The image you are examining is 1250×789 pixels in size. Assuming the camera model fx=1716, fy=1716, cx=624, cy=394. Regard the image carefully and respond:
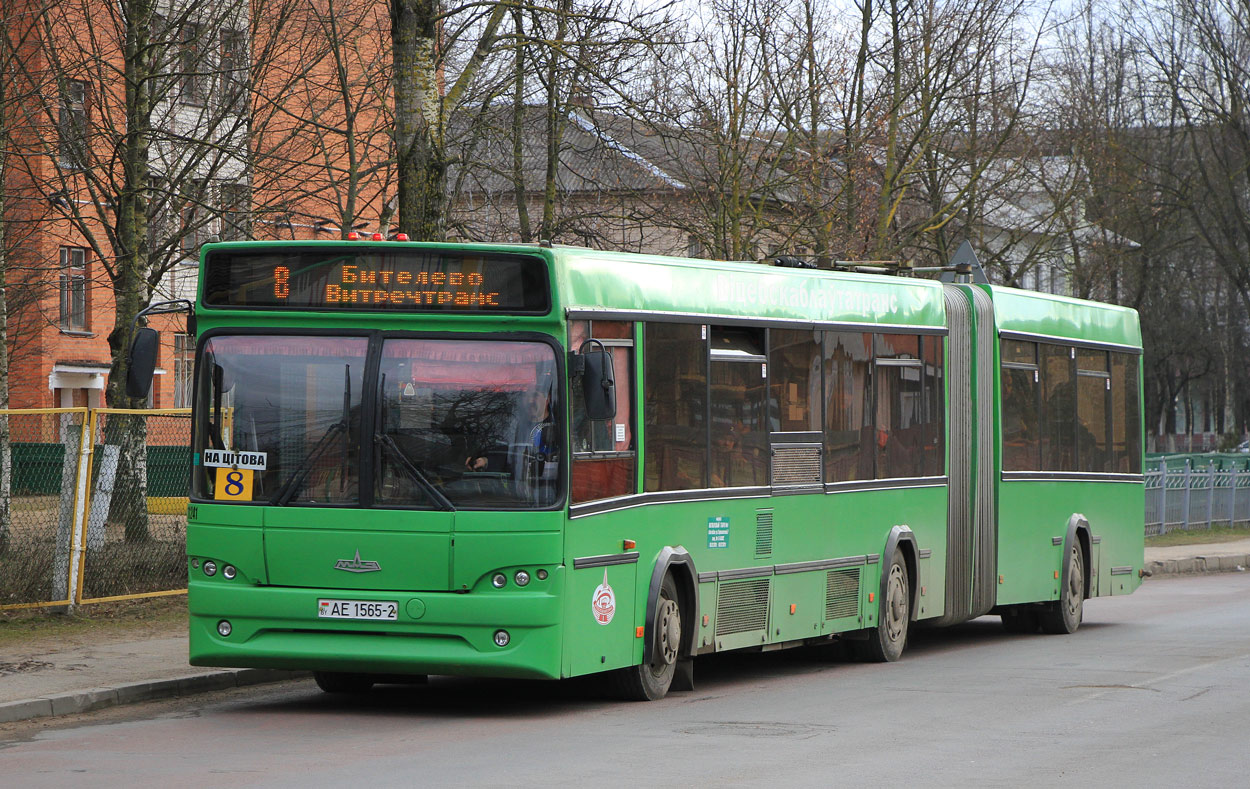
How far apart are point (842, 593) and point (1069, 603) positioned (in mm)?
4834

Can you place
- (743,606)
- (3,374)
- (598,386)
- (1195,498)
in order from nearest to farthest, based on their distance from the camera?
(598,386) → (743,606) → (3,374) → (1195,498)

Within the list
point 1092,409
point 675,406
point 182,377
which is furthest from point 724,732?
point 182,377

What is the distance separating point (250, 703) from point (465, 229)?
1172 cm

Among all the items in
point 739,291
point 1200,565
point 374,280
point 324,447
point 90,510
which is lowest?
point 1200,565

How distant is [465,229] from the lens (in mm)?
22047

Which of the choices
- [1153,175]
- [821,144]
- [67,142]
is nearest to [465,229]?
[67,142]

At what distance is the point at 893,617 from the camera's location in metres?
14.2

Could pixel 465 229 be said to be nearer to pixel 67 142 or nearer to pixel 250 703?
pixel 67 142

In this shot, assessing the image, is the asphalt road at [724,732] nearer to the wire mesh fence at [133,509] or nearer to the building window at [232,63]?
the wire mesh fence at [133,509]

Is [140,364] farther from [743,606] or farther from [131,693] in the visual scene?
[743,606]

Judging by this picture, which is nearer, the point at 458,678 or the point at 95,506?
the point at 458,678

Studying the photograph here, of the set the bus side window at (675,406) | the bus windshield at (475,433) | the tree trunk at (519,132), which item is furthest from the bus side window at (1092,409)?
the bus windshield at (475,433)

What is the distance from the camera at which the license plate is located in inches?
390

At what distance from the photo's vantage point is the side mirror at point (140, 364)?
31.9ft
